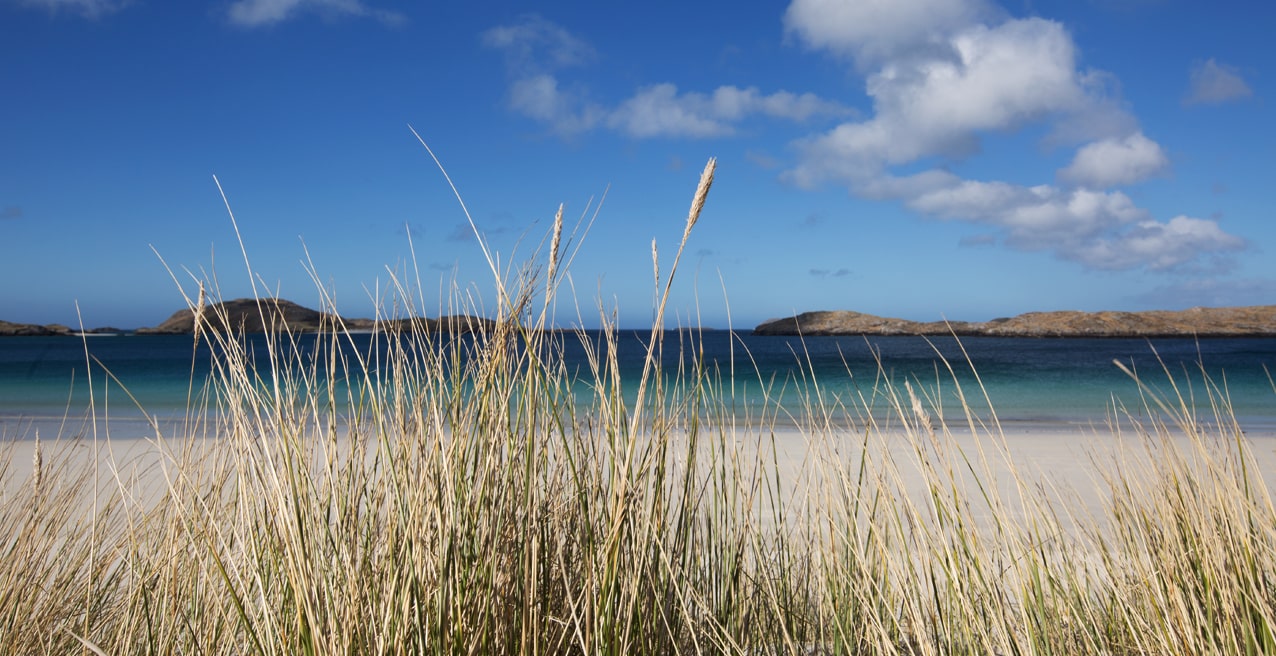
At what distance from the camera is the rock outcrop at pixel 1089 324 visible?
46.9m

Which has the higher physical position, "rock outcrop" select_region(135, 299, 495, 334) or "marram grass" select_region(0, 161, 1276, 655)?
"rock outcrop" select_region(135, 299, 495, 334)

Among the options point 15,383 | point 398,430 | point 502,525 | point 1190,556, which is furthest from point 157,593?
point 15,383

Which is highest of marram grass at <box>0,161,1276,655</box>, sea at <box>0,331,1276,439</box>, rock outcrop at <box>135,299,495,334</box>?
rock outcrop at <box>135,299,495,334</box>

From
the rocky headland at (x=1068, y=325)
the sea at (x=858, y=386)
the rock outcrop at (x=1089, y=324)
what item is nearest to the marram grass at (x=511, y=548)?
the sea at (x=858, y=386)

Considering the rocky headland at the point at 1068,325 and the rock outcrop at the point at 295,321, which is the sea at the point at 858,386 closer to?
the rock outcrop at the point at 295,321

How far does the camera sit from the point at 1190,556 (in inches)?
66.9

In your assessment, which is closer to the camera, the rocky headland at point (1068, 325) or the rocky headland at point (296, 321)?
the rocky headland at point (296, 321)

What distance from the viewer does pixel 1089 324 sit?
50.8 m

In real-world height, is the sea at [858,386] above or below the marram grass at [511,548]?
below

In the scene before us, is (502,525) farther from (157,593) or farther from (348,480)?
(157,593)

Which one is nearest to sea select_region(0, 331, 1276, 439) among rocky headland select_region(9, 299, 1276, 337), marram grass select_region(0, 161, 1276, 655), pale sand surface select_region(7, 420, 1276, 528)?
marram grass select_region(0, 161, 1276, 655)

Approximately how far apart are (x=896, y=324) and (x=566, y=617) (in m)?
58.9

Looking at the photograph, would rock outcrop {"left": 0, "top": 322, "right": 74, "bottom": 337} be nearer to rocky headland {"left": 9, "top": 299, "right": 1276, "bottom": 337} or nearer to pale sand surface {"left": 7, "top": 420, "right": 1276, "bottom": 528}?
rocky headland {"left": 9, "top": 299, "right": 1276, "bottom": 337}

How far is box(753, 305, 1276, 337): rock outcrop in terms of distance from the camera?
154 feet
